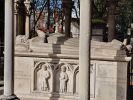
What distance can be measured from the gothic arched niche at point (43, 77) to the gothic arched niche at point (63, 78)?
17cm

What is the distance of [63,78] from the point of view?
1205cm

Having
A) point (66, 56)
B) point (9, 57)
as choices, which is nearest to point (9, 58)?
point (9, 57)

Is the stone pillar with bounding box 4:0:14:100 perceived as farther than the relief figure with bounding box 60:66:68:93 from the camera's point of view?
No

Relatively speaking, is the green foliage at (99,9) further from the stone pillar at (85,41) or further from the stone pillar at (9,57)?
the stone pillar at (85,41)

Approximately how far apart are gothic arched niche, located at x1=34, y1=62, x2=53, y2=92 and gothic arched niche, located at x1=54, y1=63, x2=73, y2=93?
0.56 feet

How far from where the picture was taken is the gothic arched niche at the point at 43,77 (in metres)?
12.2

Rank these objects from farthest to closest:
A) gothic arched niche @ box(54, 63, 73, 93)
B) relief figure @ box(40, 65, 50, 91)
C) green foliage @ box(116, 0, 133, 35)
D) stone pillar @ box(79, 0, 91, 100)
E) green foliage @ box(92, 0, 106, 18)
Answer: green foliage @ box(116, 0, 133, 35)
green foliage @ box(92, 0, 106, 18)
relief figure @ box(40, 65, 50, 91)
gothic arched niche @ box(54, 63, 73, 93)
stone pillar @ box(79, 0, 91, 100)

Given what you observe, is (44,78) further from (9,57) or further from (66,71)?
(9,57)

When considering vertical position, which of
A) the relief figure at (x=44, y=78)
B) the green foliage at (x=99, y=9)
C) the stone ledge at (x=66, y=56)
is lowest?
the relief figure at (x=44, y=78)

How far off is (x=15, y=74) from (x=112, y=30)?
6427mm

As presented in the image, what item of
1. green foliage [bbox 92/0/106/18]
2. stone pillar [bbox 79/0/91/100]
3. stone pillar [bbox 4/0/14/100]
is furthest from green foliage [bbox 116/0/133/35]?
stone pillar [bbox 79/0/91/100]

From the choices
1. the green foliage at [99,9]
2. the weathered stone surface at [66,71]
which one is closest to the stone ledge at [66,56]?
the weathered stone surface at [66,71]

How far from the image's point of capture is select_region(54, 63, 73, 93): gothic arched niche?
39.5 ft

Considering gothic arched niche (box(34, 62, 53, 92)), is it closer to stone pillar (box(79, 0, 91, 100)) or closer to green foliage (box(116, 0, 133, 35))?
stone pillar (box(79, 0, 91, 100))
